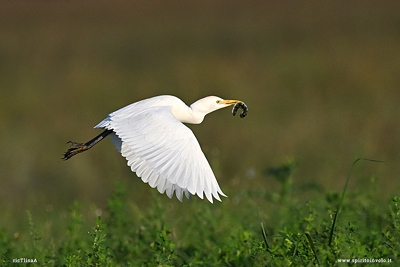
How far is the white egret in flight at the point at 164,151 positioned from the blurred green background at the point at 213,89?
239cm

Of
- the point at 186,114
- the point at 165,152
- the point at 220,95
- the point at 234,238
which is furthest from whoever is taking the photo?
the point at 220,95

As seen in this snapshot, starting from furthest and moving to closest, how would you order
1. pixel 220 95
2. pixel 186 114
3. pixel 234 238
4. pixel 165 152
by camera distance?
pixel 220 95 → pixel 186 114 → pixel 165 152 → pixel 234 238

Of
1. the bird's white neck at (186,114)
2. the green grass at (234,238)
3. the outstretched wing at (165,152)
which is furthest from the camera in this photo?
the bird's white neck at (186,114)

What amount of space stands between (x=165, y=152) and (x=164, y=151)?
13 mm

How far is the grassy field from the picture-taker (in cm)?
699

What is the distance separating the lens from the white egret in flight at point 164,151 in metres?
3.68

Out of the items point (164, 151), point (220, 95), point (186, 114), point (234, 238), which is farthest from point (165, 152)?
point (220, 95)

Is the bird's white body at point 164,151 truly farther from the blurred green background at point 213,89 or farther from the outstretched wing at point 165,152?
the blurred green background at point 213,89

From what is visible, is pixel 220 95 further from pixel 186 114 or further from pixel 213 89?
pixel 186 114

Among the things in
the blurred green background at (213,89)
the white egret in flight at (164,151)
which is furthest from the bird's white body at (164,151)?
the blurred green background at (213,89)

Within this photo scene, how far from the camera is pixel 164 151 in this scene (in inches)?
152

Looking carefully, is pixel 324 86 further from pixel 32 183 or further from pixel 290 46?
pixel 32 183

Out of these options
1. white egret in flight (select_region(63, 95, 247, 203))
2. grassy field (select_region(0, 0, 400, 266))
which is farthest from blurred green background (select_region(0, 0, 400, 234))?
white egret in flight (select_region(63, 95, 247, 203))

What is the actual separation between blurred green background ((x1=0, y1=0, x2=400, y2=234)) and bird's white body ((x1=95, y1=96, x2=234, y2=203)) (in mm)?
2388
